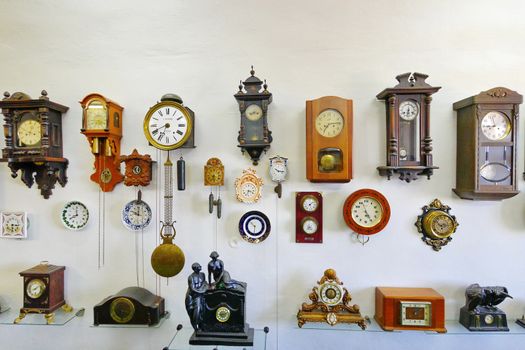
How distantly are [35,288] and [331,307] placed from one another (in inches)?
66.6

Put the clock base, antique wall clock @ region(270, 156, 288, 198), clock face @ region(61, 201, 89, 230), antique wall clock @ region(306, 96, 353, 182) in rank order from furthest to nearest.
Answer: clock face @ region(61, 201, 89, 230), antique wall clock @ region(270, 156, 288, 198), antique wall clock @ region(306, 96, 353, 182), the clock base

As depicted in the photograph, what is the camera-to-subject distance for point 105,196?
1.87 meters

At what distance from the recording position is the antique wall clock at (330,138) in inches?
65.0

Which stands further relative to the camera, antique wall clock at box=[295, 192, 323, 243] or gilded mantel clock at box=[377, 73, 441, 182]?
antique wall clock at box=[295, 192, 323, 243]

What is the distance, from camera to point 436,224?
5.65 ft

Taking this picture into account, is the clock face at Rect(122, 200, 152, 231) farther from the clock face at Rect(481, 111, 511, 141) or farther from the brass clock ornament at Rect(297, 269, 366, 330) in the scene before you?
the clock face at Rect(481, 111, 511, 141)

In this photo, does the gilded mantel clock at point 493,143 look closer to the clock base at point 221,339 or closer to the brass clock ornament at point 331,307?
the brass clock ornament at point 331,307

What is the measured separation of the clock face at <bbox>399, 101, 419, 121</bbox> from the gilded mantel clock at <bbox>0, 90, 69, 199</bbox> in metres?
1.96

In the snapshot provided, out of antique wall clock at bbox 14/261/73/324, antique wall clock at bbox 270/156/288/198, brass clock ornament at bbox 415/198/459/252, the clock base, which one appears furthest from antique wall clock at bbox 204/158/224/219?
brass clock ornament at bbox 415/198/459/252

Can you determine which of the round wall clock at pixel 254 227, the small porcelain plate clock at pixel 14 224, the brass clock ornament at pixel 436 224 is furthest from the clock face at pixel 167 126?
the brass clock ornament at pixel 436 224

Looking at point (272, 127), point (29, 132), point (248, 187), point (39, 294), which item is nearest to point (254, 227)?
point (248, 187)

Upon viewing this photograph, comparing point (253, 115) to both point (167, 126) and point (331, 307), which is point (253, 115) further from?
point (331, 307)

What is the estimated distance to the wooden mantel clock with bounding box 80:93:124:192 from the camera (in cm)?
170

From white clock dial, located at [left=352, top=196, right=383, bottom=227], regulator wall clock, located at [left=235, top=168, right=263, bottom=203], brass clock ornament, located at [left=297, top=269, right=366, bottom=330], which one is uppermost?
regulator wall clock, located at [left=235, top=168, right=263, bottom=203]
